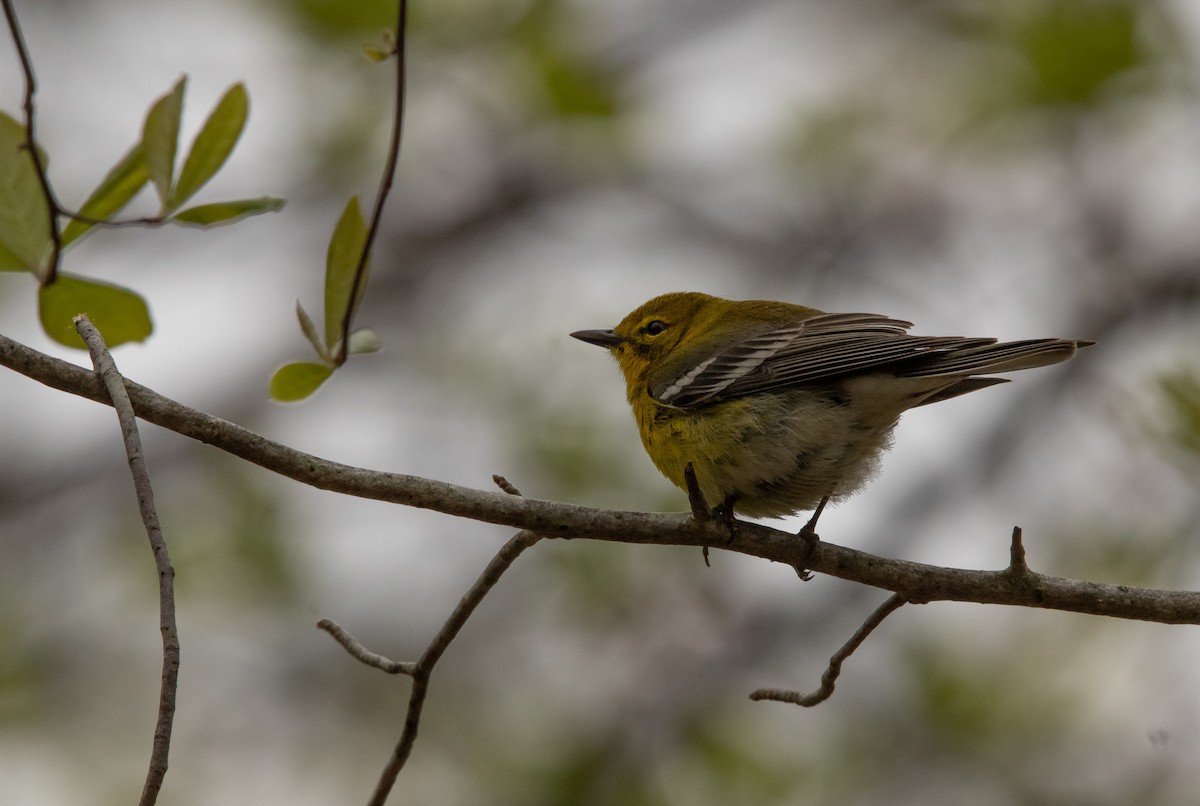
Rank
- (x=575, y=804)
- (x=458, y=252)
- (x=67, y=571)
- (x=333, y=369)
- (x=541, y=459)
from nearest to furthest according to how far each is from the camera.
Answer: (x=333, y=369) → (x=575, y=804) → (x=541, y=459) → (x=67, y=571) → (x=458, y=252)

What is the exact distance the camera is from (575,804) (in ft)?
23.6

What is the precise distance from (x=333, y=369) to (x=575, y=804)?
4699mm

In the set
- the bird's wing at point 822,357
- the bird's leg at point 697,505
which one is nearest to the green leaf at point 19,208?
the bird's leg at point 697,505

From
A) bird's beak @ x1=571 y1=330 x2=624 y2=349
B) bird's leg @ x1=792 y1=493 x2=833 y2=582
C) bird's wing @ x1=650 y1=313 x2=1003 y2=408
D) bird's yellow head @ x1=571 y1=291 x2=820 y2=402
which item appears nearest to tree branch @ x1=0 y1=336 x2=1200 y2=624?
bird's leg @ x1=792 y1=493 x2=833 y2=582

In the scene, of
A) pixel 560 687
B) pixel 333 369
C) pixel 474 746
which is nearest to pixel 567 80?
pixel 560 687

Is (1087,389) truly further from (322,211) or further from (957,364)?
(322,211)

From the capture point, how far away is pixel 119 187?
331 centimetres

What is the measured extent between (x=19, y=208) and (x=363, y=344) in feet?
3.08

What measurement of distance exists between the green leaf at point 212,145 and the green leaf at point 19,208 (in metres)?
0.33

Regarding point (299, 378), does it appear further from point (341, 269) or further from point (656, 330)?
point (656, 330)

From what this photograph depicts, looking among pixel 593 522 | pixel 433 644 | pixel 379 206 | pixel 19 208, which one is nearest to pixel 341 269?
pixel 379 206

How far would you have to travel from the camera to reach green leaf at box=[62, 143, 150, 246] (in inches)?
129

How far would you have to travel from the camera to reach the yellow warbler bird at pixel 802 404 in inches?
181

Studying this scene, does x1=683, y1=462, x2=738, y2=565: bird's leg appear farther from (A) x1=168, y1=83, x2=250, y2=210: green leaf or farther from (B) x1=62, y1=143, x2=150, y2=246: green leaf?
(B) x1=62, y1=143, x2=150, y2=246: green leaf
